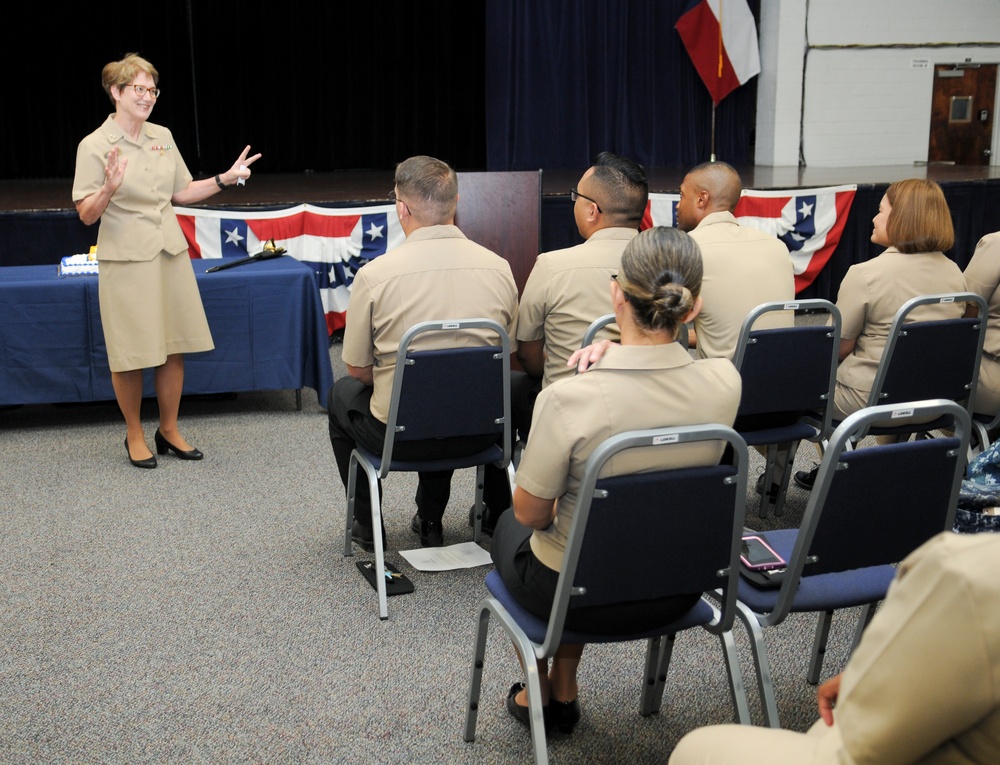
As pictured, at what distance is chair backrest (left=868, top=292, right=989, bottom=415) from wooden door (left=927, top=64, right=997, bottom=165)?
8.34m

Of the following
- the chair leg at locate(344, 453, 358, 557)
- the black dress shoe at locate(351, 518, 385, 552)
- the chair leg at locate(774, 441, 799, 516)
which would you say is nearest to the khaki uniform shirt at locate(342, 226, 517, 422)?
the chair leg at locate(344, 453, 358, 557)

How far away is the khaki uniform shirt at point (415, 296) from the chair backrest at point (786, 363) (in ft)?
2.27

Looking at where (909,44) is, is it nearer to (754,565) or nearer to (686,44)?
(686,44)

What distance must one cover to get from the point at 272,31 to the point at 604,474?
34.0 feet

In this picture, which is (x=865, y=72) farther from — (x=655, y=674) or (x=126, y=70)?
(x=655, y=674)

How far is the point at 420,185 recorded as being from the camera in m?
2.68

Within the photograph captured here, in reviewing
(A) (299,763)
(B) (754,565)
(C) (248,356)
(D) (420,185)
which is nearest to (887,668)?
(B) (754,565)

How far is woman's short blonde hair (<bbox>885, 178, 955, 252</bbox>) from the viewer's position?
3018mm

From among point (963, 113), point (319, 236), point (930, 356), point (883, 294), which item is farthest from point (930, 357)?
point (963, 113)

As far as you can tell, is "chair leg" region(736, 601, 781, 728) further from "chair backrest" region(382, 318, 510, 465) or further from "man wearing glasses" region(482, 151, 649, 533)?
"man wearing glasses" region(482, 151, 649, 533)

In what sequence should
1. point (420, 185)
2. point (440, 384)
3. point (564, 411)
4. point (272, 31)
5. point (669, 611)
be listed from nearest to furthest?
point (564, 411)
point (669, 611)
point (440, 384)
point (420, 185)
point (272, 31)

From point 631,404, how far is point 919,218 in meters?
1.82

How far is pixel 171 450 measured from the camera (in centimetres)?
401

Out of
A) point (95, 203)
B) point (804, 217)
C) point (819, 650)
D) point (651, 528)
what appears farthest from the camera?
point (804, 217)
